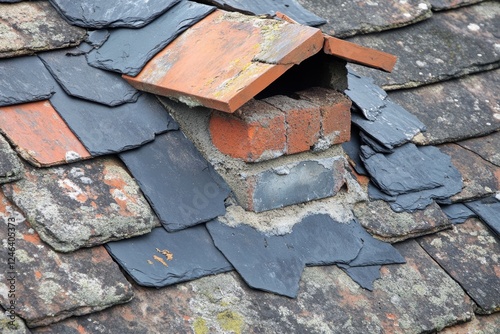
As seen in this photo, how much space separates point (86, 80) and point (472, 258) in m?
1.60


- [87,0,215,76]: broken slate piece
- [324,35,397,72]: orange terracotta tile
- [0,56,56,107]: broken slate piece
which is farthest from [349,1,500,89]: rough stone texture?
[0,56,56,107]: broken slate piece

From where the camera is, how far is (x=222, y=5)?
10.6 feet

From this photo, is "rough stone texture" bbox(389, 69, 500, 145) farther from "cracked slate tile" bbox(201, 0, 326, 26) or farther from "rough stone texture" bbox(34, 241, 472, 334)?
"rough stone texture" bbox(34, 241, 472, 334)

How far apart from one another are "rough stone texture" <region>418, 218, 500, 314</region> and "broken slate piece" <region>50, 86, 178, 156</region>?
3.66ft

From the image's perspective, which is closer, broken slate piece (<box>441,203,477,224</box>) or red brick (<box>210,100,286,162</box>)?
red brick (<box>210,100,286,162</box>)

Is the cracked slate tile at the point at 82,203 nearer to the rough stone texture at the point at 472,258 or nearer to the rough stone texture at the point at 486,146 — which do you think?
the rough stone texture at the point at 472,258

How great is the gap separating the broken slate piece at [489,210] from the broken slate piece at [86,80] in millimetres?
1473

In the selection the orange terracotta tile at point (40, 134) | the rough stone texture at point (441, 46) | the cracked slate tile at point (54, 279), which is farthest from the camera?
the rough stone texture at point (441, 46)

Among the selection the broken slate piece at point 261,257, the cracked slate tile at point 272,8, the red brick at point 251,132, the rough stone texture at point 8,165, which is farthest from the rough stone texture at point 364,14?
the rough stone texture at point 8,165

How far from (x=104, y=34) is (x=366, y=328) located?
146 cm

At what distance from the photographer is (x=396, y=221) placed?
10.5 ft

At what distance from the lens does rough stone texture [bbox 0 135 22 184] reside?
2.53 meters

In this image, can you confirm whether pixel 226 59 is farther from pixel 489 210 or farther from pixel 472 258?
pixel 489 210

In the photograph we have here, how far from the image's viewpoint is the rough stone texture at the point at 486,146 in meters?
3.74
